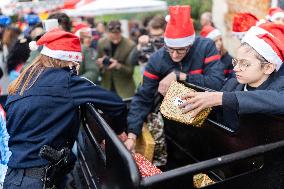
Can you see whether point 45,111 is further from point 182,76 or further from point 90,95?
point 182,76

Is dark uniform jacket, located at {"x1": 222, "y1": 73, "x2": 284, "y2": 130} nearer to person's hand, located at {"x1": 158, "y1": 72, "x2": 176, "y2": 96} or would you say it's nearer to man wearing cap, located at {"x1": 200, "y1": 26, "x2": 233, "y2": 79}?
person's hand, located at {"x1": 158, "y1": 72, "x2": 176, "y2": 96}

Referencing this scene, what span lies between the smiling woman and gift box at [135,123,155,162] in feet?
2.56

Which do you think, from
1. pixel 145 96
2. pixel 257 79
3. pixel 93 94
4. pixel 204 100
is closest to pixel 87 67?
pixel 145 96

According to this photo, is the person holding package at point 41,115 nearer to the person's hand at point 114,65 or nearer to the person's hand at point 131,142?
the person's hand at point 131,142

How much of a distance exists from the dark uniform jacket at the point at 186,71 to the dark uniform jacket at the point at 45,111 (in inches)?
30.6

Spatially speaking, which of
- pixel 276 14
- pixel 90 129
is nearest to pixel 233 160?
pixel 90 129

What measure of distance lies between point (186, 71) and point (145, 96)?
17.4 inches

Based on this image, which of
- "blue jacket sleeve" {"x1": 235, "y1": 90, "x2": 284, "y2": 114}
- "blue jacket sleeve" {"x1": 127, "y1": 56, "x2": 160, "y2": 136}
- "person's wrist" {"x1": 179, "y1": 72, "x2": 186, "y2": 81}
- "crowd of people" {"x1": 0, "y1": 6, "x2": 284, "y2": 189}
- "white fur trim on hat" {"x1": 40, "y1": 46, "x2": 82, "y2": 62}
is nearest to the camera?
"blue jacket sleeve" {"x1": 235, "y1": 90, "x2": 284, "y2": 114}

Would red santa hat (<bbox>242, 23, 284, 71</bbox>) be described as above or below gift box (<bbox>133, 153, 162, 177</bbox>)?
above

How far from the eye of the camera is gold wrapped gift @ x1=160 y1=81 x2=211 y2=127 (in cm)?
218

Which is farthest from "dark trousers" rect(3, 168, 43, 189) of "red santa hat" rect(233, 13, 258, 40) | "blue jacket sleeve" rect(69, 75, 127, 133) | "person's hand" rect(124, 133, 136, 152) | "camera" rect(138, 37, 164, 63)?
"camera" rect(138, 37, 164, 63)

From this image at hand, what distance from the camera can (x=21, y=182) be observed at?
2201 mm

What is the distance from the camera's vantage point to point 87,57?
15.2ft

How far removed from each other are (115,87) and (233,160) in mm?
4794
